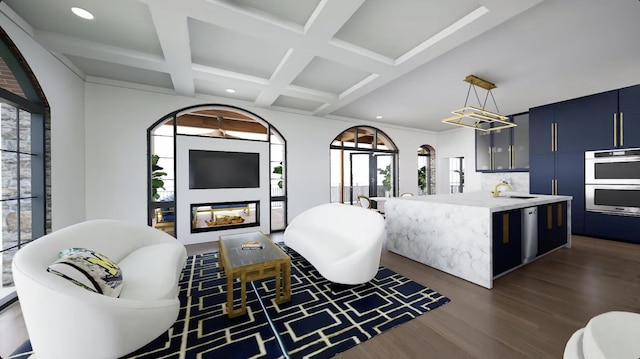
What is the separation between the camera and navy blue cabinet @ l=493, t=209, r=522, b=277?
259 cm

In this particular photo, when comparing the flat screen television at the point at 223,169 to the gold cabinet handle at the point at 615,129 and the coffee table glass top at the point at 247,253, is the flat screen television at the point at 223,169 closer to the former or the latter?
the coffee table glass top at the point at 247,253

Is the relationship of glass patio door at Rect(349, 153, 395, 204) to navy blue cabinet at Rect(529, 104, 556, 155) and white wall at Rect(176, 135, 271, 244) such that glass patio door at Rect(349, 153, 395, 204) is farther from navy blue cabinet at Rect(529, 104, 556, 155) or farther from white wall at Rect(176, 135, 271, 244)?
navy blue cabinet at Rect(529, 104, 556, 155)

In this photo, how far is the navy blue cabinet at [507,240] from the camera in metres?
2.59

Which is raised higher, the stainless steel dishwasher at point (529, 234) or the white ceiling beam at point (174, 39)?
the white ceiling beam at point (174, 39)

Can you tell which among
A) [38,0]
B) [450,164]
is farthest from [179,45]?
[450,164]

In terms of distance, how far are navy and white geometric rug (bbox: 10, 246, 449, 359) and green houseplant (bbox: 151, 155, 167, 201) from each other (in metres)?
2.25

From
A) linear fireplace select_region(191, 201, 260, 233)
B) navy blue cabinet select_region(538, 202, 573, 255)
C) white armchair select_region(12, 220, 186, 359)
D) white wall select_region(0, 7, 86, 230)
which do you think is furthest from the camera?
linear fireplace select_region(191, 201, 260, 233)

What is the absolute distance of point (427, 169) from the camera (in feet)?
27.6

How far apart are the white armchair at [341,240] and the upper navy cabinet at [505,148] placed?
206 inches

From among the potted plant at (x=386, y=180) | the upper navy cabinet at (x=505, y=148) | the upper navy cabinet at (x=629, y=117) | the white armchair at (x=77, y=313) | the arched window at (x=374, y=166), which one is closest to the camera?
the white armchair at (x=77, y=313)

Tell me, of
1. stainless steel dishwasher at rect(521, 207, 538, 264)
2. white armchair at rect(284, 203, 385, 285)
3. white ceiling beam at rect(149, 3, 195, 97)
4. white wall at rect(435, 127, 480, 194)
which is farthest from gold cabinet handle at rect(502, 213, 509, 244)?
white wall at rect(435, 127, 480, 194)

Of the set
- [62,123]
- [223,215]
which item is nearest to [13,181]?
[62,123]

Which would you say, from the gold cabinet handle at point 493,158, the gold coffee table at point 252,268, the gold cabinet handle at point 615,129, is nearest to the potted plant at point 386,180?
the gold cabinet handle at point 493,158

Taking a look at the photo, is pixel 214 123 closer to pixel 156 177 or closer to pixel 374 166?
pixel 156 177
